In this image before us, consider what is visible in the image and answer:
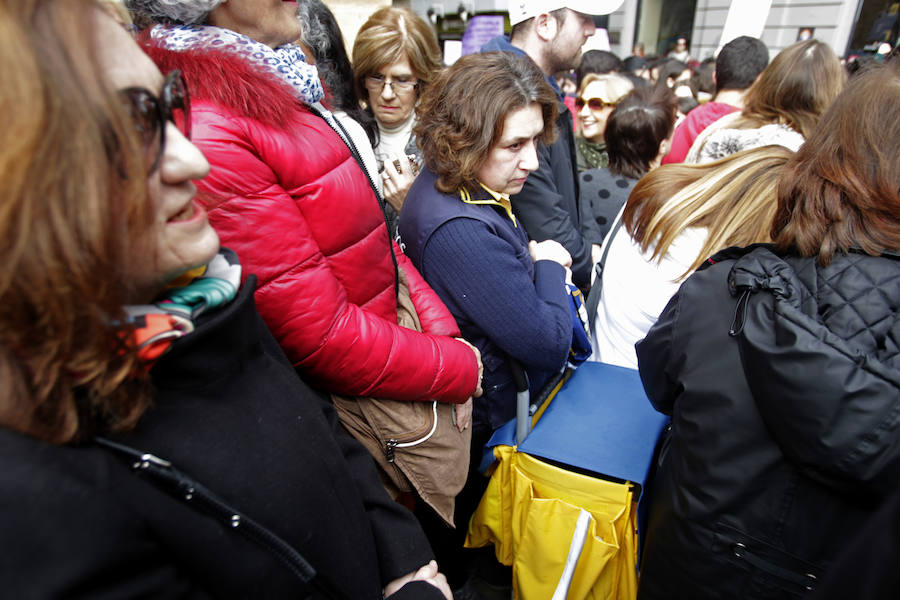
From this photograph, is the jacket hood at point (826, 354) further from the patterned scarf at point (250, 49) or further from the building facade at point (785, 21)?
the building facade at point (785, 21)

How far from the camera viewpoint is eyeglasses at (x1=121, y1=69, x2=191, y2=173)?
697 mm

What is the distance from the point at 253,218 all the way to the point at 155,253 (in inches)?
13.8

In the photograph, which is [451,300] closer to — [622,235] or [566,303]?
[566,303]

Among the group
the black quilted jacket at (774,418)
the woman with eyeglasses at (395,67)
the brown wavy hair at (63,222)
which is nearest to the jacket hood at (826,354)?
the black quilted jacket at (774,418)

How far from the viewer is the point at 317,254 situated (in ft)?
3.90

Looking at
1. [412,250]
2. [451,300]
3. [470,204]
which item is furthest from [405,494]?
[470,204]

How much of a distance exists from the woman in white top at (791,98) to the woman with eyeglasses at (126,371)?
3206mm

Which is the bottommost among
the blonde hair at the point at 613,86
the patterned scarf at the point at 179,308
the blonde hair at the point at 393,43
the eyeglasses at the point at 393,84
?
the blonde hair at the point at 613,86

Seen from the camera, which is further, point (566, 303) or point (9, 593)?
point (566, 303)

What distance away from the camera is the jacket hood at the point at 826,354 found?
944 millimetres

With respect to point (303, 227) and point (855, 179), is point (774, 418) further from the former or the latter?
point (303, 227)

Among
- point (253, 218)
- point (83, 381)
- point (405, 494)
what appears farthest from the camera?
point (405, 494)

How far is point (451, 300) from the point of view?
1761 millimetres

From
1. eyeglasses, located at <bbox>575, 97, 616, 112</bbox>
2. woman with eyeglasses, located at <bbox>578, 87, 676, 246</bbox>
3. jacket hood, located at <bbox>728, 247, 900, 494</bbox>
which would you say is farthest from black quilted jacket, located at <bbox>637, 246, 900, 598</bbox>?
eyeglasses, located at <bbox>575, 97, 616, 112</bbox>
